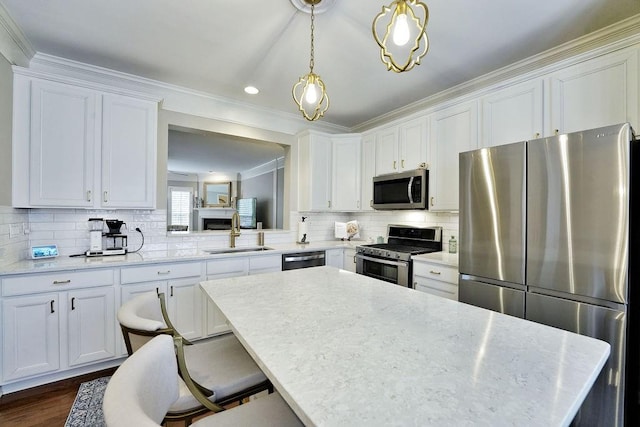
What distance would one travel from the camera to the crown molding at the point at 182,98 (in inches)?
103

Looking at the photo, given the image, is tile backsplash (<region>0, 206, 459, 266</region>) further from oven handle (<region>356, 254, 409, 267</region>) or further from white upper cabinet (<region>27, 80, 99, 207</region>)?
oven handle (<region>356, 254, 409, 267</region>)

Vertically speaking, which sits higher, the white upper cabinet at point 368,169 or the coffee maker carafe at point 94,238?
the white upper cabinet at point 368,169

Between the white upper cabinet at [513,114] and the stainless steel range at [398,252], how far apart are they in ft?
3.79

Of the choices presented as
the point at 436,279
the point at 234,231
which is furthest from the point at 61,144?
the point at 436,279

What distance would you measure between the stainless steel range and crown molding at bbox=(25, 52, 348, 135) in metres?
1.90

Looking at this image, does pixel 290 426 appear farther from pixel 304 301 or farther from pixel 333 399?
pixel 304 301

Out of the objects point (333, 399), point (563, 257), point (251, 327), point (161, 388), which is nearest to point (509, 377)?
point (333, 399)

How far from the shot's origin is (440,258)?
2.72 meters

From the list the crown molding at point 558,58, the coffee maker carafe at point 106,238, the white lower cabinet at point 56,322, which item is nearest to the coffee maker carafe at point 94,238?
the coffee maker carafe at point 106,238

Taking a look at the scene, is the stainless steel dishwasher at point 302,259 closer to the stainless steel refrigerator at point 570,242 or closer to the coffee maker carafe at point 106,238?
the coffee maker carafe at point 106,238

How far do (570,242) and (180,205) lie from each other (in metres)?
8.25

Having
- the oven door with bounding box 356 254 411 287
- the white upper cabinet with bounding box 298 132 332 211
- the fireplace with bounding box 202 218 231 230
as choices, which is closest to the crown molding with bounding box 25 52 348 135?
the white upper cabinet with bounding box 298 132 332 211

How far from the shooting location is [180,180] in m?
8.31

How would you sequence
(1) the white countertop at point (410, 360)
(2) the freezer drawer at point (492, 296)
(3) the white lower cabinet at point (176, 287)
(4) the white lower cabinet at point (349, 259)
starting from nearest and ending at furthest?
(1) the white countertop at point (410, 360) < (2) the freezer drawer at point (492, 296) < (3) the white lower cabinet at point (176, 287) < (4) the white lower cabinet at point (349, 259)
